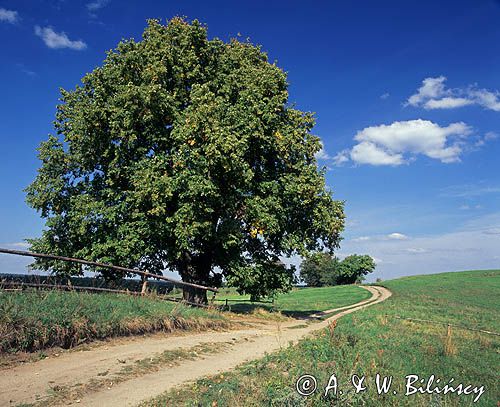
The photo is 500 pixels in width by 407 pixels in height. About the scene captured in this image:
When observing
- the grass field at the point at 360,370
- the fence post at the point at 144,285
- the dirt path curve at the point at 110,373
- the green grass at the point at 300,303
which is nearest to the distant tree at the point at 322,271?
the green grass at the point at 300,303

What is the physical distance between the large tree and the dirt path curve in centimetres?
745

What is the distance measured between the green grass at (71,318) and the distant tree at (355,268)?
9519 centimetres

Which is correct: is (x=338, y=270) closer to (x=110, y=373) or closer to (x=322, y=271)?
(x=322, y=271)

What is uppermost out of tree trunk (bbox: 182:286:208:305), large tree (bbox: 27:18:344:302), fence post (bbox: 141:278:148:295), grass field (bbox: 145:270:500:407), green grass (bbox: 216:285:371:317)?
large tree (bbox: 27:18:344:302)

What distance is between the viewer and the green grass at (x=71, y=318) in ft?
30.2

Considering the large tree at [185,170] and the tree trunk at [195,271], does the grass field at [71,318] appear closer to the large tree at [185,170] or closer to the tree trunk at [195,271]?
the large tree at [185,170]

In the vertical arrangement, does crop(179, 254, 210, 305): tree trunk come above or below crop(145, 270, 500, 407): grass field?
above

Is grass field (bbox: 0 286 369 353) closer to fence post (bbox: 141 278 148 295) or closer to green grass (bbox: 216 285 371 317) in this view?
fence post (bbox: 141 278 148 295)

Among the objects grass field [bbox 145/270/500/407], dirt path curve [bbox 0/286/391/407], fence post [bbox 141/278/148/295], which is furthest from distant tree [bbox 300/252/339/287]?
dirt path curve [bbox 0/286/391/407]

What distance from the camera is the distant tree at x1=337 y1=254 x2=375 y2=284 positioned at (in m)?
104

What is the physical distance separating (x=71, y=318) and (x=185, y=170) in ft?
31.6

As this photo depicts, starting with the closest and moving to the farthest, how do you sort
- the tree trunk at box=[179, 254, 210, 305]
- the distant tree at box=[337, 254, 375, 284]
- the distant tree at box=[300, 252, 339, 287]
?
1. the tree trunk at box=[179, 254, 210, 305]
2. the distant tree at box=[337, 254, 375, 284]
3. the distant tree at box=[300, 252, 339, 287]

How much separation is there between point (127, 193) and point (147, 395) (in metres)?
14.1

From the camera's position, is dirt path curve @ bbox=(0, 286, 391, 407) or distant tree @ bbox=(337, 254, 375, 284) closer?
dirt path curve @ bbox=(0, 286, 391, 407)
